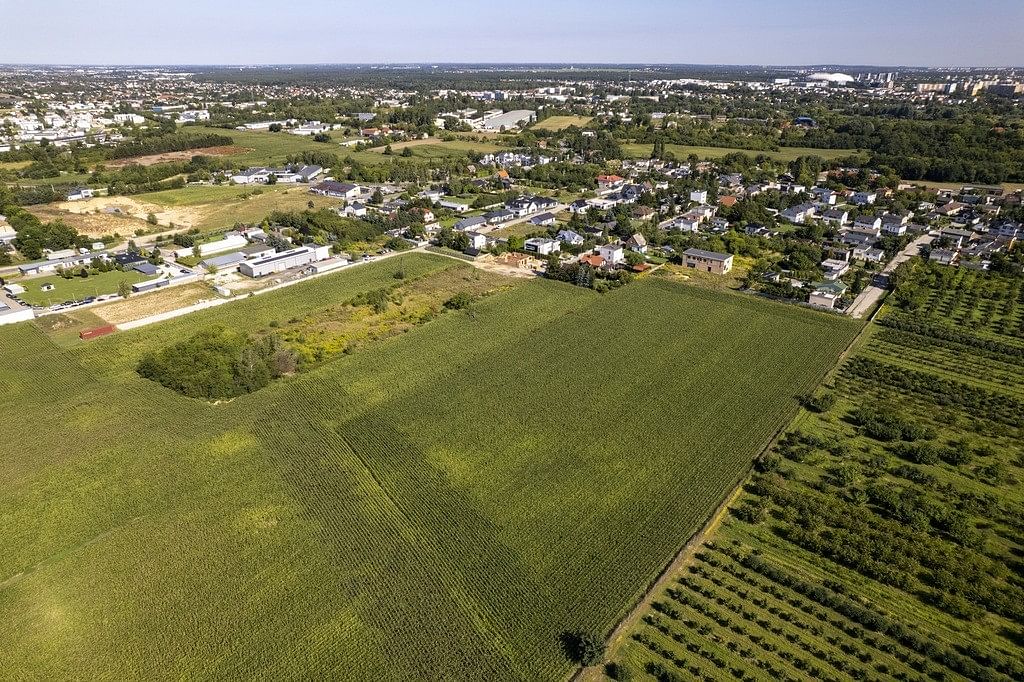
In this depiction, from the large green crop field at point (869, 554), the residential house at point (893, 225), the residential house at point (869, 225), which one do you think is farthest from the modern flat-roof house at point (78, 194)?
the residential house at point (893, 225)

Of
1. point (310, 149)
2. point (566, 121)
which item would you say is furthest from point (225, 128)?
point (566, 121)

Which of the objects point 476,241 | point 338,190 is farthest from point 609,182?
point 338,190

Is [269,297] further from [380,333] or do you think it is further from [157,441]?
[157,441]

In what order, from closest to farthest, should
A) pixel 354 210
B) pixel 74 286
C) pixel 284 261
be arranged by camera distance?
pixel 74 286
pixel 284 261
pixel 354 210

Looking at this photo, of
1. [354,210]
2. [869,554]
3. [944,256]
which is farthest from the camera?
[354,210]

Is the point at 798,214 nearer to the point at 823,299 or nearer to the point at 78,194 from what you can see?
the point at 823,299

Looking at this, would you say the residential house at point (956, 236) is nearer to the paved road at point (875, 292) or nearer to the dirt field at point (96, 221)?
the paved road at point (875, 292)
